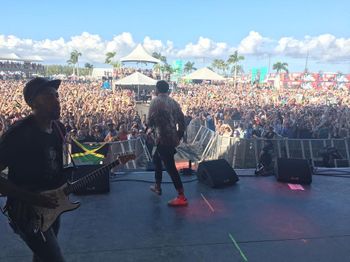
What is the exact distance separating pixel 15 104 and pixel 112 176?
9.73 m

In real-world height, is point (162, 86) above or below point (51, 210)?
above

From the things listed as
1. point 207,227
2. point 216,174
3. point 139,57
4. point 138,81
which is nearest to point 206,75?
point 139,57

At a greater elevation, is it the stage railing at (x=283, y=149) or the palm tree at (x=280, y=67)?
the palm tree at (x=280, y=67)

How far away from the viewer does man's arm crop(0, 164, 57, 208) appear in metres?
1.98

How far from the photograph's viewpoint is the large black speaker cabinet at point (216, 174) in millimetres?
5210

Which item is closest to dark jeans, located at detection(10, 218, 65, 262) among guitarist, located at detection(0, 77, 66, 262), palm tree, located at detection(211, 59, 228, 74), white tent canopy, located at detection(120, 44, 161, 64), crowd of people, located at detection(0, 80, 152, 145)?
guitarist, located at detection(0, 77, 66, 262)

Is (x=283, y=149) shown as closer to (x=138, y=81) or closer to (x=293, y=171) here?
(x=293, y=171)

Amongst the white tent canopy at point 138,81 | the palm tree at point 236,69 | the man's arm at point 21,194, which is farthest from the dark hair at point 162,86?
the palm tree at point 236,69

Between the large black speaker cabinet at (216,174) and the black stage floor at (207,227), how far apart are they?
5.4 inches

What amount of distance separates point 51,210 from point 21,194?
9.9 inches

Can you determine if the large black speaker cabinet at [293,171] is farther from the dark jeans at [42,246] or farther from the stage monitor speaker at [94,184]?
the dark jeans at [42,246]

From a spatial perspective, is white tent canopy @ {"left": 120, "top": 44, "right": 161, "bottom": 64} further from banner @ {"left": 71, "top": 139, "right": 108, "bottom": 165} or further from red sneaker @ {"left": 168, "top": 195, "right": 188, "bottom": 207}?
red sneaker @ {"left": 168, "top": 195, "right": 188, "bottom": 207}

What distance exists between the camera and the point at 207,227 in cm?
378

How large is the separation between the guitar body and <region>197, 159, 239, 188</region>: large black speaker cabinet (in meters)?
3.18
